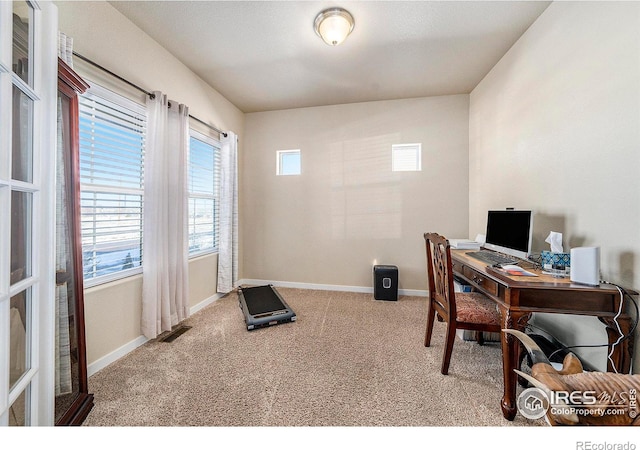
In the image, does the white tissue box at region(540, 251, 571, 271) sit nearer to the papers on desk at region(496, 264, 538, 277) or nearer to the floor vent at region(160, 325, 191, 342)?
the papers on desk at region(496, 264, 538, 277)

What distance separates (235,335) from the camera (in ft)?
7.22

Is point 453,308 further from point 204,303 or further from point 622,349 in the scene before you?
point 204,303

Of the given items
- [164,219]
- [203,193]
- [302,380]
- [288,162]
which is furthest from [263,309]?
[288,162]

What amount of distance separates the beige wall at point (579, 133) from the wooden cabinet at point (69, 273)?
3.02 metres

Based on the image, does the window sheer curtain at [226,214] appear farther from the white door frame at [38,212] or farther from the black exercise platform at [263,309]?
the white door frame at [38,212]

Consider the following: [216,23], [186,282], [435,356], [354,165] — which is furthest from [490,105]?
[186,282]

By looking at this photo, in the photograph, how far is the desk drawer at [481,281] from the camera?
57.0 inches

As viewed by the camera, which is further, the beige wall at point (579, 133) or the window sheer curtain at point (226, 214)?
the window sheer curtain at point (226, 214)

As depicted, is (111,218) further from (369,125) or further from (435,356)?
(369,125)

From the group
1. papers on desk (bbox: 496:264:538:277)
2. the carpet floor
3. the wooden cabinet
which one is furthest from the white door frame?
papers on desk (bbox: 496:264:538:277)

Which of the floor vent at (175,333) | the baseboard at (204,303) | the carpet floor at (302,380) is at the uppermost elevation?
the baseboard at (204,303)

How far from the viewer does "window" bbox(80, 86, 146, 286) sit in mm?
1706

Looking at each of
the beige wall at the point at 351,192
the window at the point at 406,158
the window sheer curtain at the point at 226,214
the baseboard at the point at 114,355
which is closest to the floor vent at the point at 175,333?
the baseboard at the point at 114,355

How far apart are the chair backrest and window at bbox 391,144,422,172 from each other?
66.5 inches
